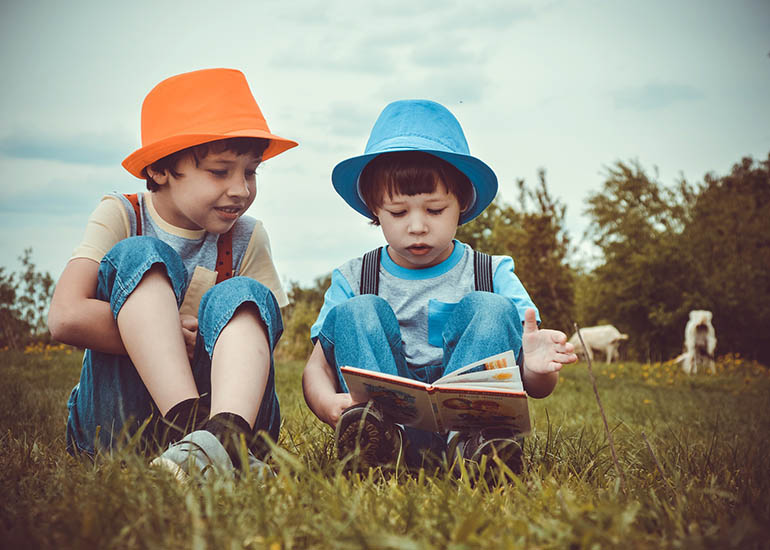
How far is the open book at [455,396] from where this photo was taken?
1658 mm

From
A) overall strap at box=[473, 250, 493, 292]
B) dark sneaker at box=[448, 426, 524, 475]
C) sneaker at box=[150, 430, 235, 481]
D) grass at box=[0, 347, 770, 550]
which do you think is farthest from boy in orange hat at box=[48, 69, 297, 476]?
overall strap at box=[473, 250, 493, 292]

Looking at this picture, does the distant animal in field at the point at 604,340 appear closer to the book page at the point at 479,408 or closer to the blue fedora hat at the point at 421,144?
the blue fedora hat at the point at 421,144

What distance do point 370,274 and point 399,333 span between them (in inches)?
13.5

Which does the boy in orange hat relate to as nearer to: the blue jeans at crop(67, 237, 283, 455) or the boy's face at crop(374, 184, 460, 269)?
the blue jeans at crop(67, 237, 283, 455)

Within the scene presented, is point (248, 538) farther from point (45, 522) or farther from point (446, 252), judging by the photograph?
point (446, 252)

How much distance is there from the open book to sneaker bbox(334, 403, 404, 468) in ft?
0.18

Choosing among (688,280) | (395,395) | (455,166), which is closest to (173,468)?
(395,395)

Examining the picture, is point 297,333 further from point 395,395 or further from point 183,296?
point 395,395

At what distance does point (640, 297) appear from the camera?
52.4 ft

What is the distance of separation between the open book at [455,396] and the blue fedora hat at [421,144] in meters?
0.79

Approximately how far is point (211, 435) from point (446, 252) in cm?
120

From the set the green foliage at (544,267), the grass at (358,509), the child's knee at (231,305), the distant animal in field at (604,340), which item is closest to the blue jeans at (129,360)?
the child's knee at (231,305)

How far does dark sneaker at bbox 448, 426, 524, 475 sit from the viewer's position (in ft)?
5.90

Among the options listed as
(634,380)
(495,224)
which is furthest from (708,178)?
(634,380)
